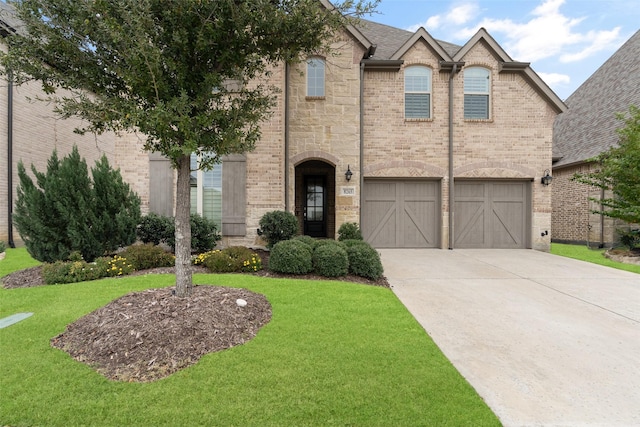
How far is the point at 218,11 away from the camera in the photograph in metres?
3.38

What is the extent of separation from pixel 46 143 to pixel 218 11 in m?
12.0

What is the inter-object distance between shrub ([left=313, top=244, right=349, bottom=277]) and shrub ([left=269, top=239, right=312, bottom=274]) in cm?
26

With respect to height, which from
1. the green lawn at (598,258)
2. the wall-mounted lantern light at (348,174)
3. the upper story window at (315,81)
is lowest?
the green lawn at (598,258)

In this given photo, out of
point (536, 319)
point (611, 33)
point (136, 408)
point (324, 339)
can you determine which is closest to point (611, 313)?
point (536, 319)

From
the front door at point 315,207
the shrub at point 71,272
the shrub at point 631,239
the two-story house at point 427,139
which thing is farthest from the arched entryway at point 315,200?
the shrub at point 631,239

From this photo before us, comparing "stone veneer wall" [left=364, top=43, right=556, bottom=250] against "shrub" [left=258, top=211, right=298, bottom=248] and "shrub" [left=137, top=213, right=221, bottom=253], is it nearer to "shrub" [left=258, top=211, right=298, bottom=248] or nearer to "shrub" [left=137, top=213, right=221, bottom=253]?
"shrub" [left=258, top=211, right=298, bottom=248]

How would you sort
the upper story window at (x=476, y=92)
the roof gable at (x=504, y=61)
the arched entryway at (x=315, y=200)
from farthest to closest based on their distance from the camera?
the arched entryway at (x=315, y=200)
the upper story window at (x=476, y=92)
the roof gable at (x=504, y=61)

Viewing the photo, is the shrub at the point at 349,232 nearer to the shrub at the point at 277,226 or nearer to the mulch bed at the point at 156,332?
the shrub at the point at 277,226

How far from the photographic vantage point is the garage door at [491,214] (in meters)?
10.8

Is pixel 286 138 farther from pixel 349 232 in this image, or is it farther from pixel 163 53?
pixel 163 53

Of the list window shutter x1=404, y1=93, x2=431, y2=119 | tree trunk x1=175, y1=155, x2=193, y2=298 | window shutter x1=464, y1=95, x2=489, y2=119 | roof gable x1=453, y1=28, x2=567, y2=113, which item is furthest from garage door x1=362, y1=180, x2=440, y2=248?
tree trunk x1=175, y1=155, x2=193, y2=298

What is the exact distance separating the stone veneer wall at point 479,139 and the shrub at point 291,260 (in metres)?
5.05

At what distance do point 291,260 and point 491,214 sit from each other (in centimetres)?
821

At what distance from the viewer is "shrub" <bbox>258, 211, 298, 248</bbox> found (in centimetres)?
825
